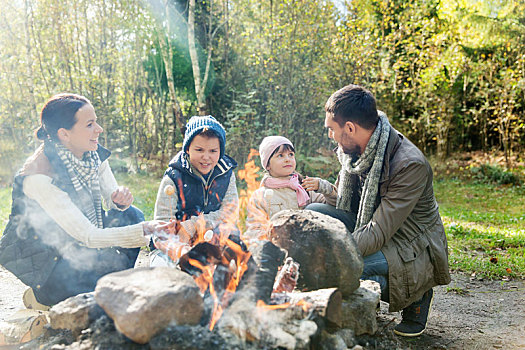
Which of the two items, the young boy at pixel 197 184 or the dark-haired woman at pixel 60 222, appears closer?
the dark-haired woman at pixel 60 222

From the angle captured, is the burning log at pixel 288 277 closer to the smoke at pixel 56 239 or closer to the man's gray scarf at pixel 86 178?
the smoke at pixel 56 239

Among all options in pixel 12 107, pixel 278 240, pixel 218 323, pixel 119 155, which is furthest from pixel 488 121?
pixel 12 107

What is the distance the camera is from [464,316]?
3602mm

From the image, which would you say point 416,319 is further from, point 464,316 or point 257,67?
point 257,67

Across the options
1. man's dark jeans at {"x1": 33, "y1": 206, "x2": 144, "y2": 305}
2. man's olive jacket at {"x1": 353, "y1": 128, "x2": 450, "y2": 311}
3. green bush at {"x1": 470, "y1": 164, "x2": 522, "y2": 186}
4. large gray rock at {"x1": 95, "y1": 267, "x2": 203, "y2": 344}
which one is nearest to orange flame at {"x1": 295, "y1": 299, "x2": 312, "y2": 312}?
large gray rock at {"x1": 95, "y1": 267, "x2": 203, "y2": 344}

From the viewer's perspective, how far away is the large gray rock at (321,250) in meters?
2.48

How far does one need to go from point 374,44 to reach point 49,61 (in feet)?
29.9

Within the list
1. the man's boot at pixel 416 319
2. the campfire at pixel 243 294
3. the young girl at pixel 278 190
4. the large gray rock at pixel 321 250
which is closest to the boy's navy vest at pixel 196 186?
the campfire at pixel 243 294

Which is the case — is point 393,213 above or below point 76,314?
above

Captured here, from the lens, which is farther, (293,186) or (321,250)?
(293,186)

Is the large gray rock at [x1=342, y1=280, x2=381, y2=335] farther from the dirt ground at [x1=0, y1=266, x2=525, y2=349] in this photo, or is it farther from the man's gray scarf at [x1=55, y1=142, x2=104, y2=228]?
the man's gray scarf at [x1=55, y1=142, x2=104, y2=228]

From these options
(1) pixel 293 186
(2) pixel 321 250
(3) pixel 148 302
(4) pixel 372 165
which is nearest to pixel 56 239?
(3) pixel 148 302

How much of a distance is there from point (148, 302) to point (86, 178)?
1.59 m

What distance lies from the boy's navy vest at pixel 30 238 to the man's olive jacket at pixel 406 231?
2173 millimetres
